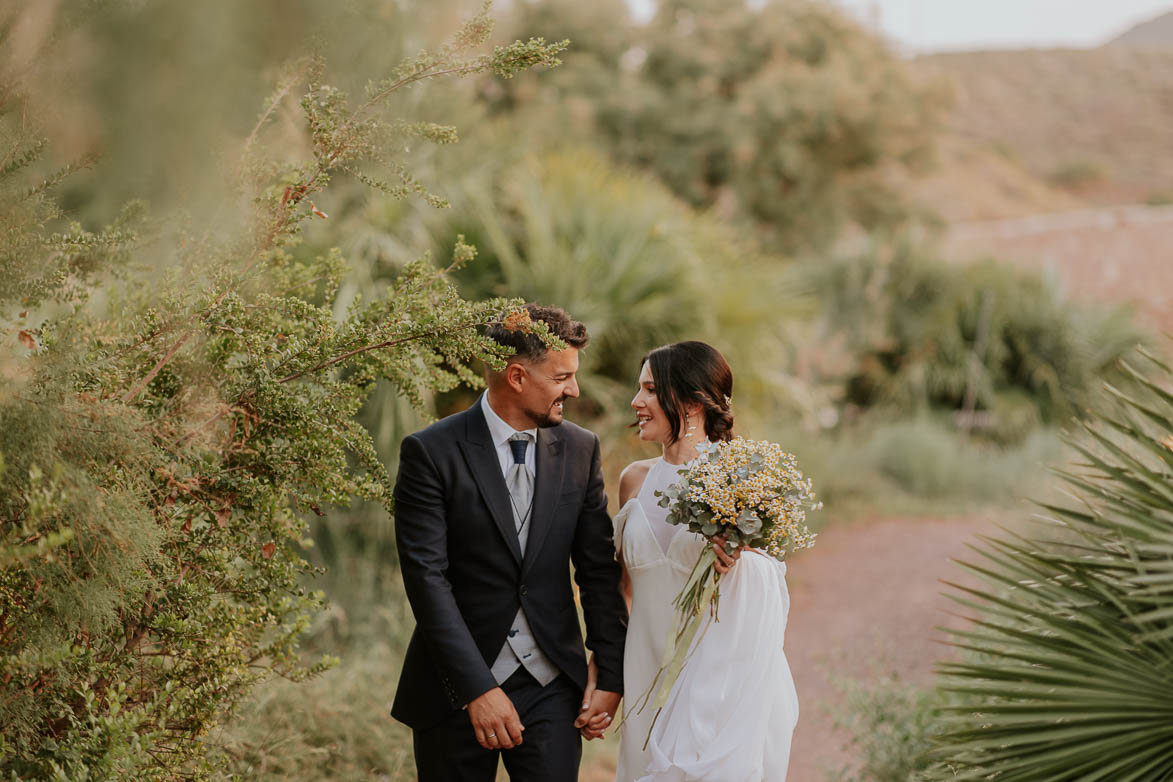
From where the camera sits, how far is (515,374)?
3.29 meters

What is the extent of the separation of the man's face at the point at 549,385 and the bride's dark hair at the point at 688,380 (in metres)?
0.38

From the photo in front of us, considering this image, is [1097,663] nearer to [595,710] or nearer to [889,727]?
[595,710]

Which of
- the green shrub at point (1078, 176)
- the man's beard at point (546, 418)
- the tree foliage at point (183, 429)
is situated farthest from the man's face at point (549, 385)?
the green shrub at point (1078, 176)

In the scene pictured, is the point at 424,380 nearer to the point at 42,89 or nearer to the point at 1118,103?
the point at 42,89

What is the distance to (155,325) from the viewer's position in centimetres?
307

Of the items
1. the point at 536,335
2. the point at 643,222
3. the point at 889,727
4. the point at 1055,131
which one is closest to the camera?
the point at 536,335

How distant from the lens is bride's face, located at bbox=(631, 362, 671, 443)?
3.55 m

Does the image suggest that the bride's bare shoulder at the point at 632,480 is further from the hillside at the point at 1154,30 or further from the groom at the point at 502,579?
the hillside at the point at 1154,30

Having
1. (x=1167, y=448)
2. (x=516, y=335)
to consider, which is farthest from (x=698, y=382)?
(x=1167, y=448)

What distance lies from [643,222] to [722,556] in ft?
17.8

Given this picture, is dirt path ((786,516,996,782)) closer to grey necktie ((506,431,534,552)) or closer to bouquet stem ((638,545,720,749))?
bouquet stem ((638,545,720,749))

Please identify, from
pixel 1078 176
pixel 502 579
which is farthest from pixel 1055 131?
pixel 502 579

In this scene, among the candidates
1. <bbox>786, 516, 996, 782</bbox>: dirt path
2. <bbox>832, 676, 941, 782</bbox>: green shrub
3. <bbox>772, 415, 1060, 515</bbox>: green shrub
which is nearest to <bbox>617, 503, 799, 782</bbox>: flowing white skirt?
<bbox>832, 676, 941, 782</bbox>: green shrub

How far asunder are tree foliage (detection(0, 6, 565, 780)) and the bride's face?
23.6 inches
